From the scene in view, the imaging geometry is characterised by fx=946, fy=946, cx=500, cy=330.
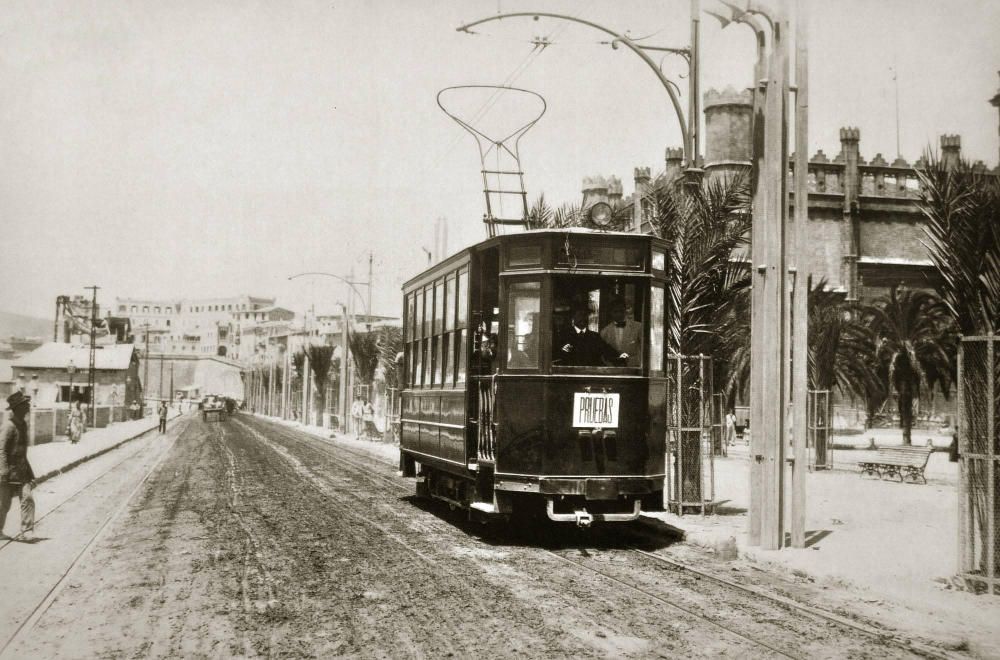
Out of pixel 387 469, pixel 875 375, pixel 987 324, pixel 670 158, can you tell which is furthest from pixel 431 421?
pixel 670 158

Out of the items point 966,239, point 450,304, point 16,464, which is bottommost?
point 16,464

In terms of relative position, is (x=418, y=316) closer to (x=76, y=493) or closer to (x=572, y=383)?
(x=572, y=383)

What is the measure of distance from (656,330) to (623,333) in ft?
1.65

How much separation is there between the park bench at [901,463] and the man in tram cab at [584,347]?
11568 millimetres

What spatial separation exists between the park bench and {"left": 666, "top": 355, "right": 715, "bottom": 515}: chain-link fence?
7.68 meters

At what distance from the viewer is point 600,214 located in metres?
12.4

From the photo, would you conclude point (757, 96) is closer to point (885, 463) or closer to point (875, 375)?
point (885, 463)


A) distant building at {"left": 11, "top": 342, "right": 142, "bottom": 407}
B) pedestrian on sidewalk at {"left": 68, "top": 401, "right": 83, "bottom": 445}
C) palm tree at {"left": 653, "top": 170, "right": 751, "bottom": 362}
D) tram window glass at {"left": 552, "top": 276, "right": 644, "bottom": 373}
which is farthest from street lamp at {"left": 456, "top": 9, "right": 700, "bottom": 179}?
distant building at {"left": 11, "top": 342, "right": 142, "bottom": 407}

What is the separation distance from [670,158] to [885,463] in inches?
1276

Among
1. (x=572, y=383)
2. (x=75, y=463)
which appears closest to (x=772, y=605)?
(x=572, y=383)

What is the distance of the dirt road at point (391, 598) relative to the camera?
21.9ft

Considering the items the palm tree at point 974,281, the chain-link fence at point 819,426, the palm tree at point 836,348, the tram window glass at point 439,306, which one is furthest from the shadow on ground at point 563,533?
the palm tree at point 836,348

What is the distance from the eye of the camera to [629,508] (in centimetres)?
1141

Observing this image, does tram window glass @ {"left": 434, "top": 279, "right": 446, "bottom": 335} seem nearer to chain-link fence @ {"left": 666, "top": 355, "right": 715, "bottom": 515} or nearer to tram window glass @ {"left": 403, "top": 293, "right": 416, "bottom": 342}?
tram window glass @ {"left": 403, "top": 293, "right": 416, "bottom": 342}
